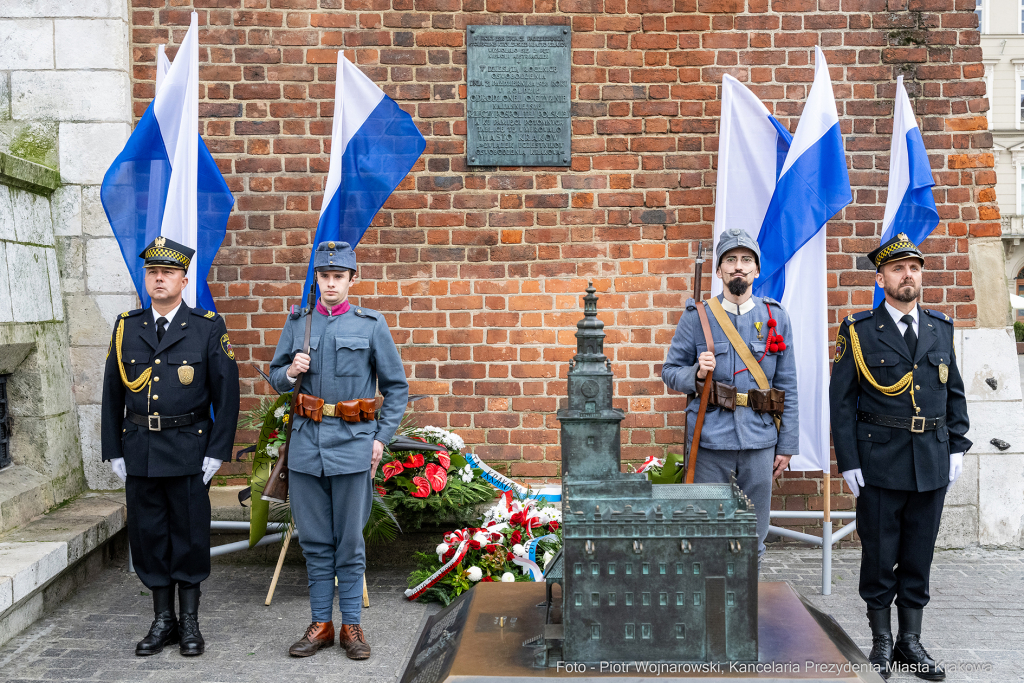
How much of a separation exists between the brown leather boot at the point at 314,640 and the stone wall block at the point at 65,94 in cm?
345

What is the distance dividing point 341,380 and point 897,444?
2.51 m

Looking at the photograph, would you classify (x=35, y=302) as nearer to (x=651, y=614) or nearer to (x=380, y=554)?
(x=380, y=554)

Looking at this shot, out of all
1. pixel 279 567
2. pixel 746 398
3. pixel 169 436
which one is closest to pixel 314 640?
pixel 279 567

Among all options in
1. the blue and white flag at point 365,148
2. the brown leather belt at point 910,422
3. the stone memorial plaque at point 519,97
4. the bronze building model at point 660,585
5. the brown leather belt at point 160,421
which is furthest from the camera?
the stone memorial plaque at point 519,97

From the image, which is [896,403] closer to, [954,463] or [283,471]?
[954,463]

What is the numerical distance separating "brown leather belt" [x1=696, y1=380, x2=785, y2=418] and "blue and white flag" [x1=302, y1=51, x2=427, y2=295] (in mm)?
1972

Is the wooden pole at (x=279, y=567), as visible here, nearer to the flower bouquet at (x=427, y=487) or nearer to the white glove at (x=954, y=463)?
the flower bouquet at (x=427, y=487)

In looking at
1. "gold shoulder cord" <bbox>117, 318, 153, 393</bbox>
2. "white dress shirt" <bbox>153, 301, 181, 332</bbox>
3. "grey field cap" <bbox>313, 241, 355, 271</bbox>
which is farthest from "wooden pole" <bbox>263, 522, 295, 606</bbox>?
"grey field cap" <bbox>313, 241, 355, 271</bbox>

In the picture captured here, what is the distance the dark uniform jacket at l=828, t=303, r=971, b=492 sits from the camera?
3523 mm

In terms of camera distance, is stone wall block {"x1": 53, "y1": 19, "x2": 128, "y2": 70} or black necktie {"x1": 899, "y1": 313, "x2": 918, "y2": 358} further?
stone wall block {"x1": 53, "y1": 19, "x2": 128, "y2": 70}

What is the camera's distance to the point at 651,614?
190 cm

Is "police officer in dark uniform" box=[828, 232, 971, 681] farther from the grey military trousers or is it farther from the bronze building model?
the bronze building model

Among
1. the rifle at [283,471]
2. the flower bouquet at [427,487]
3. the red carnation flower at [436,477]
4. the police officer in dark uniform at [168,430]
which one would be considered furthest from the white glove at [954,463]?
the police officer in dark uniform at [168,430]

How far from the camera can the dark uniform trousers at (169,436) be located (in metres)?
3.86
